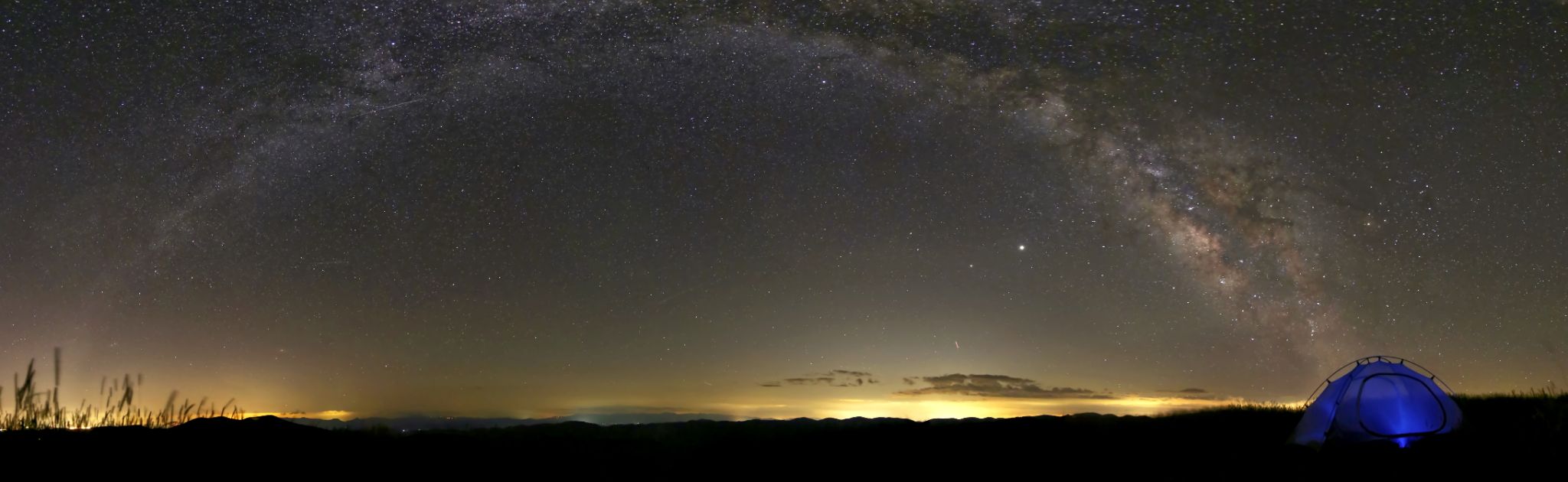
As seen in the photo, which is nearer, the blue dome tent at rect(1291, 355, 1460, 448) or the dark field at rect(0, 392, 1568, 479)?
the dark field at rect(0, 392, 1568, 479)

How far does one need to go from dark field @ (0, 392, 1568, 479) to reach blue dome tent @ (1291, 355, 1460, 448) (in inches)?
13.6

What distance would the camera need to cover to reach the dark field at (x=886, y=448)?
12.1 meters

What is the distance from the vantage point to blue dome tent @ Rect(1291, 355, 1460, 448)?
48.8ft

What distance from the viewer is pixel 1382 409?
49.8 feet

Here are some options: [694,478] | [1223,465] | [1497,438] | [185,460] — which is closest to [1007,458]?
[1223,465]

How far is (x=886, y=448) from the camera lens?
17.5 m

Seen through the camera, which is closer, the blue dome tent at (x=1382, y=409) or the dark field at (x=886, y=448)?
the dark field at (x=886, y=448)

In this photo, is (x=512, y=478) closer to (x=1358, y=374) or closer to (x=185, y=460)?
(x=185, y=460)

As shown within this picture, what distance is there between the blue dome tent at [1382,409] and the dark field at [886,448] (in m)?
0.34

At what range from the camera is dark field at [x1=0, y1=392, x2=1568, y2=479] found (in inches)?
476

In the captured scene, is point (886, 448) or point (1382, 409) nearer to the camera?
point (1382, 409)

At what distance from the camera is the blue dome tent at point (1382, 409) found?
14.9 m

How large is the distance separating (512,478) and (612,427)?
7671mm

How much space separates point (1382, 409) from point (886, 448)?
8497 millimetres
